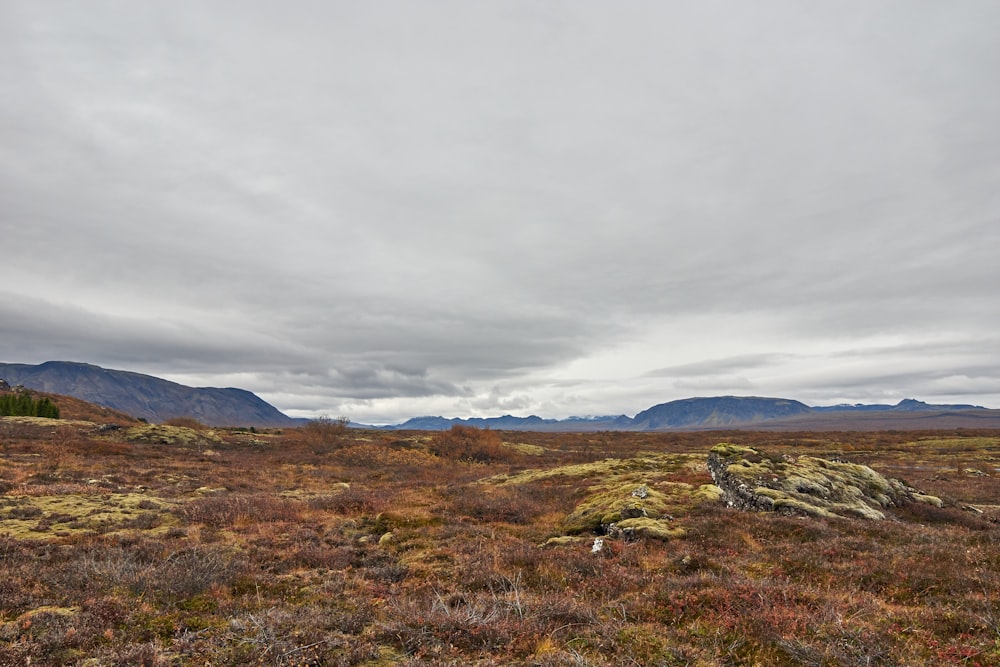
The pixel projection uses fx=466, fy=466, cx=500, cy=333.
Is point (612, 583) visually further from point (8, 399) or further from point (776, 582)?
point (8, 399)

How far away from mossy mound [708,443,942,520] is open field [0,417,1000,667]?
1.69 ft

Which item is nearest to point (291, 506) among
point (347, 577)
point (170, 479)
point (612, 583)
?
point (347, 577)

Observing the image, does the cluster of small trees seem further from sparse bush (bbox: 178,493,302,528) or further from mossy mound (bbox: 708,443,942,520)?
mossy mound (bbox: 708,443,942,520)

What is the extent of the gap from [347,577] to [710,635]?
867 cm

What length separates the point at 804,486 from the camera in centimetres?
2002

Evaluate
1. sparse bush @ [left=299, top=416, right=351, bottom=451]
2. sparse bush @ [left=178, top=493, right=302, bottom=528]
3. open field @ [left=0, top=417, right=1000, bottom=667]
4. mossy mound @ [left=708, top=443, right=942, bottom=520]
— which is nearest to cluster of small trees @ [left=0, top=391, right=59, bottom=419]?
sparse bush @ [left=299, top=416, right=351, bottom=451]

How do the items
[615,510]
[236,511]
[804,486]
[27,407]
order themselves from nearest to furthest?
[615,510], [236,511], [804,486], [27,407]

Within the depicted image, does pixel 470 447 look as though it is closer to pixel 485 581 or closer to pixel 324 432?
pixel 324 432

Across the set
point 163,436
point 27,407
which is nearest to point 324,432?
point 163,436

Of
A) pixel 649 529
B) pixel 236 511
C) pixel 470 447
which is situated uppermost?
pixel 649 529

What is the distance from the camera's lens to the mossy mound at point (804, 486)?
18.5 m

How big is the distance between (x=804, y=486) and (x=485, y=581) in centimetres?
1606

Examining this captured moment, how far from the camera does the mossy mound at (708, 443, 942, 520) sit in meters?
18.5

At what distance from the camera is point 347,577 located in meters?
12.0
